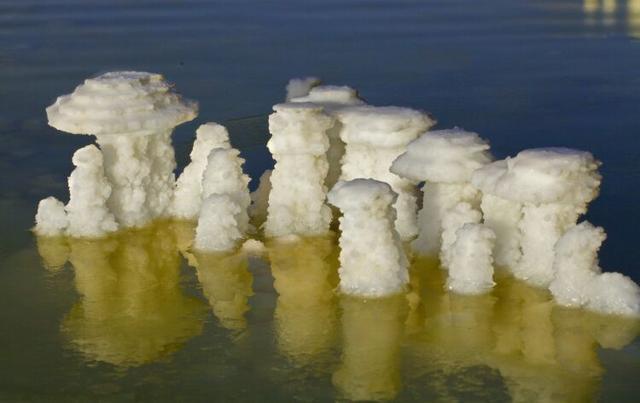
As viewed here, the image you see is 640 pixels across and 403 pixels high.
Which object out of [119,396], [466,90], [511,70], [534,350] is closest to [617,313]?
[534,350]

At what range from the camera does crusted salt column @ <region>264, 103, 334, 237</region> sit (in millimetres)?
9406

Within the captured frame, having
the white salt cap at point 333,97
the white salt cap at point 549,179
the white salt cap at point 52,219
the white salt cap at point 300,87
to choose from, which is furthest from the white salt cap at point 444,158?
the white salt cap at point 52,219

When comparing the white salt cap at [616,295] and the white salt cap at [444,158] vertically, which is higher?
the white salt cap at [444,158]

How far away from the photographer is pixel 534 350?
25.0ft

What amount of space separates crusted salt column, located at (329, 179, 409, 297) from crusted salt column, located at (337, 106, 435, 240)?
3.39ft

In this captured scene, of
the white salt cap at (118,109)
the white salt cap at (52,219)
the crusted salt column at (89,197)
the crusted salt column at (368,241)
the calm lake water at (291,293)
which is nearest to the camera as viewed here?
the calm lake water at (291,293)

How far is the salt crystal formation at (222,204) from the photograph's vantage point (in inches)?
368

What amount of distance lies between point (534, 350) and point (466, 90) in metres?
7.93

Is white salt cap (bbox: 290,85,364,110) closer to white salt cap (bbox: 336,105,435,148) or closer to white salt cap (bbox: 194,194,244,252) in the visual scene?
white salt cap (bbox: 336,105,435,148)

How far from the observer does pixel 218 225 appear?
30.8ft

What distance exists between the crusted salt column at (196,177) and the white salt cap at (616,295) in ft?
12.2

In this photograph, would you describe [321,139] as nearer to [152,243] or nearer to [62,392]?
[152,243]

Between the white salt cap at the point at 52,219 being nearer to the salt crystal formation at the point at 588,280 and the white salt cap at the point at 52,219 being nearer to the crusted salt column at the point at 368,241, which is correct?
the crusted salt column at the point at 368,241

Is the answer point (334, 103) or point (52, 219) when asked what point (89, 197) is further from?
point (334, 103)
